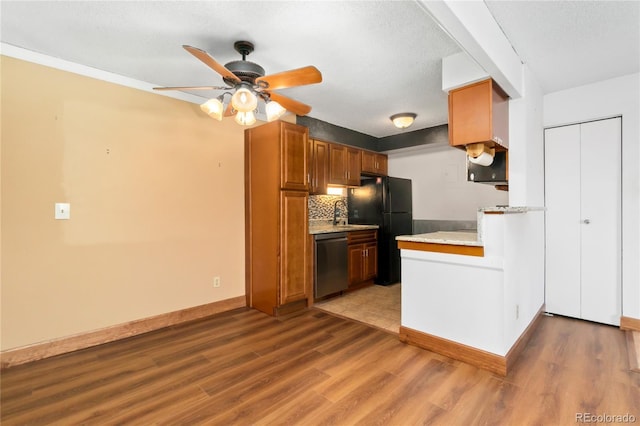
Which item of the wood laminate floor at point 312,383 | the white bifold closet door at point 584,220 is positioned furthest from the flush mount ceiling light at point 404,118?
the wood laminate floor at point 312,383

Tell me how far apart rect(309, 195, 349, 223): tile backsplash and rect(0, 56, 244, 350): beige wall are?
1.42 metres

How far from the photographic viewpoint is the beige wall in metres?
2.30

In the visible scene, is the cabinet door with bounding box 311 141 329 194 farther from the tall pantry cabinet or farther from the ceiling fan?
→ the ceiling fan

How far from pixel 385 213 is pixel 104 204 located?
11.7 ft

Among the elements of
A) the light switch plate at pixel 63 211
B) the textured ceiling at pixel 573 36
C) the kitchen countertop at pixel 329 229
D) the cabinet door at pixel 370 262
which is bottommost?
the cabinet door at pixel 370 262

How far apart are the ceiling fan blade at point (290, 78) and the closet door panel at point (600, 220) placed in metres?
2.99

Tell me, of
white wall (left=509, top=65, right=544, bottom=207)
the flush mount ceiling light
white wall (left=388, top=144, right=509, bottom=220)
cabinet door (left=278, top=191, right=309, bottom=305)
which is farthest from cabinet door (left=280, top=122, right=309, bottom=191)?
white wall (left=388, top=144, right=509, bottom=220)

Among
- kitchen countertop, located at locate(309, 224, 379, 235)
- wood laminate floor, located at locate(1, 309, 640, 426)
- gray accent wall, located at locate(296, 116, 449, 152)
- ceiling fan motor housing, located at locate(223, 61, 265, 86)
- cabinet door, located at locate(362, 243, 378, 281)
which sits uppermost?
gray accent wall, located at locate(296, 116, 449, 152)

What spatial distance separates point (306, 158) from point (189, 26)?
1785mm

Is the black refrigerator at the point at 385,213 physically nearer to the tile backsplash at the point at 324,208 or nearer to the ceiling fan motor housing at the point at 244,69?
the tile backsplash at the point at 324,208

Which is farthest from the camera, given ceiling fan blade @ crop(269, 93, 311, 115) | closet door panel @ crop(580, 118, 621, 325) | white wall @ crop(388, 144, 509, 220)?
white wall @ crop(388, 144, 509, 220)

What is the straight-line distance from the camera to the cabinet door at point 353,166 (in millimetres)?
4559

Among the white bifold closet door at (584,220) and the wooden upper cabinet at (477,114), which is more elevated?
the wooden upper cabinet at (477,114)

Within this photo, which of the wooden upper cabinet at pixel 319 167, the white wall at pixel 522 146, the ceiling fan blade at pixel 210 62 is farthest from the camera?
the wooden upper cabinet at pixel 319 167
